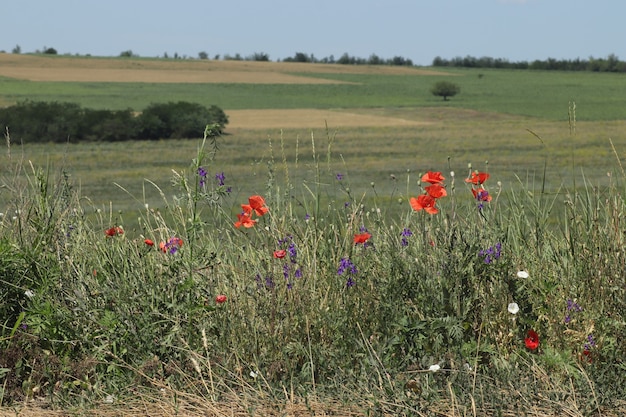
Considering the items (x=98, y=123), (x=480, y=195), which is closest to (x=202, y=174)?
(x=480, y=195)

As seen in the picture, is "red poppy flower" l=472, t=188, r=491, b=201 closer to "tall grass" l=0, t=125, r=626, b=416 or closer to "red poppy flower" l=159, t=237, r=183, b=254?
"tall grass" l=0, t=125, r=626, b=416

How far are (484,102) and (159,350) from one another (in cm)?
6254

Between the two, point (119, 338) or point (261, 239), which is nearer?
point (119, 338)

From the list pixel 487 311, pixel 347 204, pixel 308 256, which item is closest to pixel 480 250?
pixel 487 311

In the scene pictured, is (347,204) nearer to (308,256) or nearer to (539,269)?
(308,256)

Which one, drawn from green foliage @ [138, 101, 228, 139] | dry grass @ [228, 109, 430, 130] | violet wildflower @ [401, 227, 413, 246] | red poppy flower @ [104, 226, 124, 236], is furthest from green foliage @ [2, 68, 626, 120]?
red poppy flower @ [104, 226, 124, 236]

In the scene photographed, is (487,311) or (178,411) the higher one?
(487,311)

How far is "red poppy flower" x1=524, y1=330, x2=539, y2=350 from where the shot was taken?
3756mm

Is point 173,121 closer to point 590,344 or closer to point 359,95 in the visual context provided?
point 359,95

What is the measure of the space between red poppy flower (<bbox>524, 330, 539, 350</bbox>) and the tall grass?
0.18 ft

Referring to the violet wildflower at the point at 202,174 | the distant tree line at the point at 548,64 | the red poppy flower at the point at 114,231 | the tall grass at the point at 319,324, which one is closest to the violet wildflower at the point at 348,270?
the tall grass at the point at 319,324

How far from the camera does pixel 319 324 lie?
3963mm

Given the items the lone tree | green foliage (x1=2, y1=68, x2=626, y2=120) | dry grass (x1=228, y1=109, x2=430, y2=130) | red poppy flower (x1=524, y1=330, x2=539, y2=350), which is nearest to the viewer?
red poppy flower (x1=524, y1=330, x2=539, y2=350)

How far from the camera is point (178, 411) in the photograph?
3404 mm
